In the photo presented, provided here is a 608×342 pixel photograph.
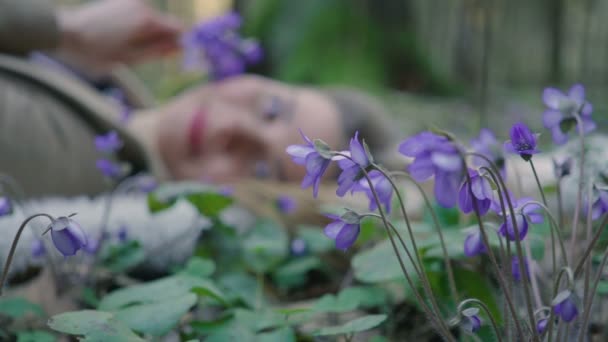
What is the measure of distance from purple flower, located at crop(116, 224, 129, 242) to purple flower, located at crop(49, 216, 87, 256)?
795 mm

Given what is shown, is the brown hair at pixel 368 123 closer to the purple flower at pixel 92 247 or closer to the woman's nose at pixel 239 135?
the woman's nose at pixel 239 135

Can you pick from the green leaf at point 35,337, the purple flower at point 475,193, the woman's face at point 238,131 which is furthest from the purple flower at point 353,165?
the woman's face at point 238,131

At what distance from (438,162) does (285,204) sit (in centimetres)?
134

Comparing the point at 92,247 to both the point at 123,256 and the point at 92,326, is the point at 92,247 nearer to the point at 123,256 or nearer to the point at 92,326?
the point at 123,256

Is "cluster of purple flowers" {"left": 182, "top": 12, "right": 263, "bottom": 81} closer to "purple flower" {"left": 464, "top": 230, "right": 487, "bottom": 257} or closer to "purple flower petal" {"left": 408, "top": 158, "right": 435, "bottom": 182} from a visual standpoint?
"purple flower" {"left": 464, "top": 230, "right": 487, "bottom": 257}

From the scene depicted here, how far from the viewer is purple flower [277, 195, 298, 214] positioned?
6.26 feet

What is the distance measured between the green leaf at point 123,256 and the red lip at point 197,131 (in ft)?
2.77

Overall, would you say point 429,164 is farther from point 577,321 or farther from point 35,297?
point 35,297

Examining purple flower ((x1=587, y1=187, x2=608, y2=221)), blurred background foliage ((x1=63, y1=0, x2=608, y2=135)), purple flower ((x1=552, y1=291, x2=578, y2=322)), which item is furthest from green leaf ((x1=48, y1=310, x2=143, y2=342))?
blurred background foliage ((x1=63, y1=0, x2=608, y2=135))

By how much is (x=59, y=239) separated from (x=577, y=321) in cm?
69

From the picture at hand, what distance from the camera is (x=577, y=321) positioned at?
0.81 meters

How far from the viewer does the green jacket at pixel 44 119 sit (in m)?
1.81

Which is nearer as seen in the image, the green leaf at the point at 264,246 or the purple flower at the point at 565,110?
the purple flower at the point at 565,110

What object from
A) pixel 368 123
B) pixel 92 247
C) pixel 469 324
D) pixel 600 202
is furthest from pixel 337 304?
pixel 368 123
